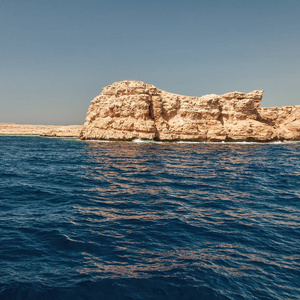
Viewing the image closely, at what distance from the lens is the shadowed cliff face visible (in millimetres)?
60156

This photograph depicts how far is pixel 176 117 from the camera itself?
6412 centimetres

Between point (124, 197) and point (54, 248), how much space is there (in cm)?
541

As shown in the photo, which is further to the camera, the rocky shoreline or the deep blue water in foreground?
the rocky shoreline

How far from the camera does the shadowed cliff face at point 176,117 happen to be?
197 ft

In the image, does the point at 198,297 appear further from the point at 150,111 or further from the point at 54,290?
the point at 150,111

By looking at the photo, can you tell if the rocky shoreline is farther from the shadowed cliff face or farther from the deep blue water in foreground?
the deep blue water in foreground

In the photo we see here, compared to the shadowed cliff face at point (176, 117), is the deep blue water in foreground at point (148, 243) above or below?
below

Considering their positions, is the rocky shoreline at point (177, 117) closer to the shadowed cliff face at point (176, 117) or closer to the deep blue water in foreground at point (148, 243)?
the shadowed cliff face at point (176, 117)

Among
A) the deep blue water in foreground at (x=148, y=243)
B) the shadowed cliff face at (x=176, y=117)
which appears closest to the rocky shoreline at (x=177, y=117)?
the shadowed cliff face at (x=176, y=117)

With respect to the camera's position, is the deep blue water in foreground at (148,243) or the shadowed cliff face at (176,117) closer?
the deep blue water in foreground at (148,243)

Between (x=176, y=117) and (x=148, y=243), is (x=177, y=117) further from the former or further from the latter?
(x=148, y=243)

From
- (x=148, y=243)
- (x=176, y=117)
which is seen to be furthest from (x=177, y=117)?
(x=148, y=243)

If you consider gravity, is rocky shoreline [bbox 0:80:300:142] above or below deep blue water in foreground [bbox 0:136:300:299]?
above

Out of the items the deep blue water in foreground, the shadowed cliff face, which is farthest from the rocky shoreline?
the deep blue water in foreground
